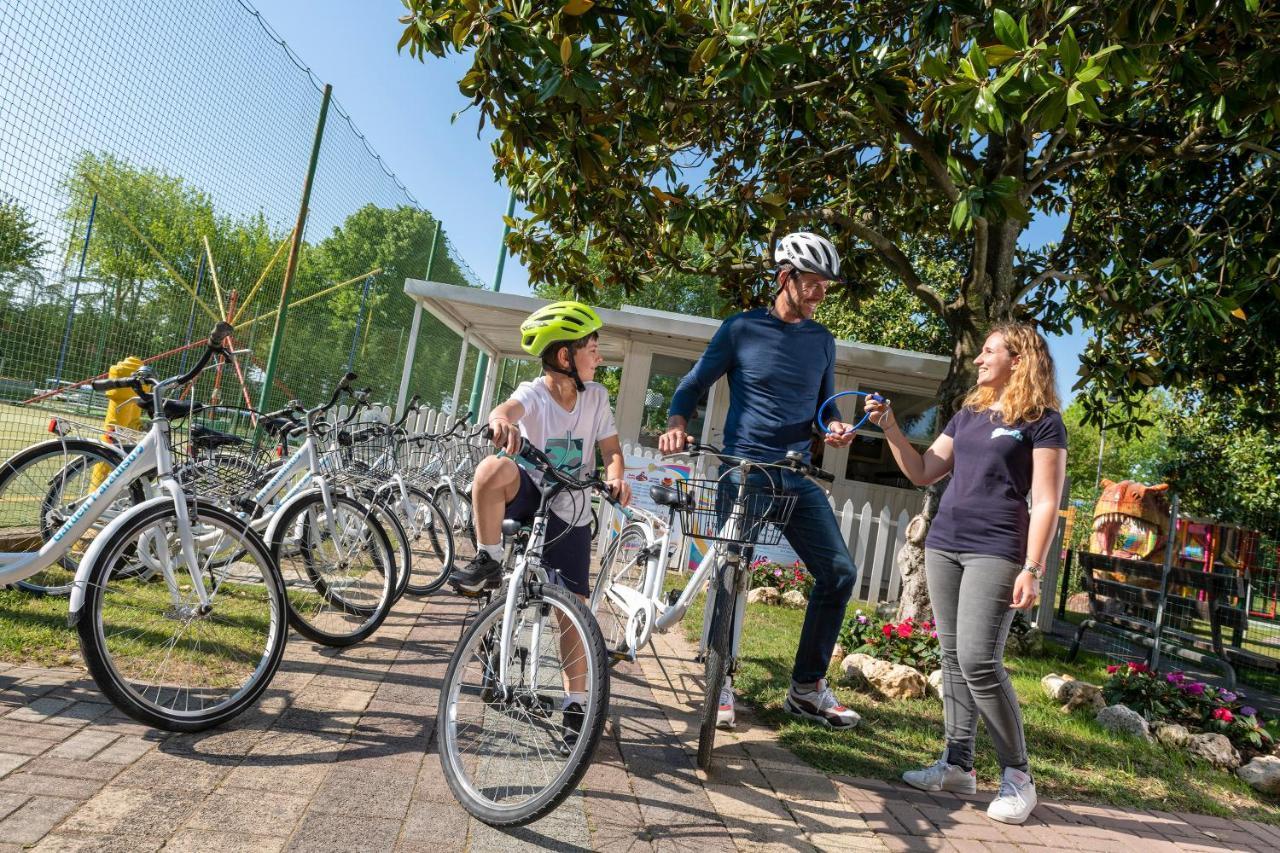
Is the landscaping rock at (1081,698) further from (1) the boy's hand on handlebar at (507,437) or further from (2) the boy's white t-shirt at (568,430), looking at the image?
(1) the boy's hand on handlebar at (507,437)

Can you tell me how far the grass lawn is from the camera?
3.65 metres

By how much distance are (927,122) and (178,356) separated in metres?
6.29

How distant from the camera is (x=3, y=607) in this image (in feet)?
12.6

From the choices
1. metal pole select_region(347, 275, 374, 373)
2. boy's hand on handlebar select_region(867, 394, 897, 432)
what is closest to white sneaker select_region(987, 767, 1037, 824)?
boy's hand on handlebar select_region(867, 394, 897, 432)

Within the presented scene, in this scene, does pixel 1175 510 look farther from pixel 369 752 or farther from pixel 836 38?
pixel 369 752

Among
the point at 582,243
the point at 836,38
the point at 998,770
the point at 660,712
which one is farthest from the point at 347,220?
the point at 998,770

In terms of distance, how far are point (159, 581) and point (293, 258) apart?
507 cm

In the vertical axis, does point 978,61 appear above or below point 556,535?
Answer: above

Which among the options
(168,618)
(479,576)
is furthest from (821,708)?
(168,618)

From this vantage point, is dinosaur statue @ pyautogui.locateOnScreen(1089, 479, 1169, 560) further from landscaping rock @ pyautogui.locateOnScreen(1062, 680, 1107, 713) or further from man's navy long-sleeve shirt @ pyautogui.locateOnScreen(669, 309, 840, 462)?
man's navy long-sleeve shirt @ pyautogui.locateOnScreen(669, 309, 840, 462)

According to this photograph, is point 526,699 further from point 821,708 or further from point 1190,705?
point 1190,705

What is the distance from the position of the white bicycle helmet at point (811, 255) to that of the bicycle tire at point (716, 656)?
1.38 metres

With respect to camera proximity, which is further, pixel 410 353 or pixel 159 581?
pixel 410 353

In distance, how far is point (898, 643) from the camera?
557 centimetres
